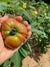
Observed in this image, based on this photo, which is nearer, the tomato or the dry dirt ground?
the tomato

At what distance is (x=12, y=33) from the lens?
152 cm

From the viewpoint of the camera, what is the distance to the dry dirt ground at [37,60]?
262 centimetres

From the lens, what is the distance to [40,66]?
8.56ft

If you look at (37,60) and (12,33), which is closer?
(12,33)

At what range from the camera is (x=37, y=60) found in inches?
108

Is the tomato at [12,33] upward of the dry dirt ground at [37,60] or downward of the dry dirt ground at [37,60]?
upward

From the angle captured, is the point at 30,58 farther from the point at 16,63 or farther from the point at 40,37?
the point at 16,63

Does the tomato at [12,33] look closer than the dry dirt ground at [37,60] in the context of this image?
Yes

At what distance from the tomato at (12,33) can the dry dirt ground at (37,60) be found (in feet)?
3.81

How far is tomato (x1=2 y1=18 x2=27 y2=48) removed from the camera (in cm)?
151

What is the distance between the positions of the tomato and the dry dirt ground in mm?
1160

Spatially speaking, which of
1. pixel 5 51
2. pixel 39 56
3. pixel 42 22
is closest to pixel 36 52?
pixel 39 56

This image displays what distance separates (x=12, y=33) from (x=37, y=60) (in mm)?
1392

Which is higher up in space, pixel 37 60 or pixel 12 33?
pixel 12 33
